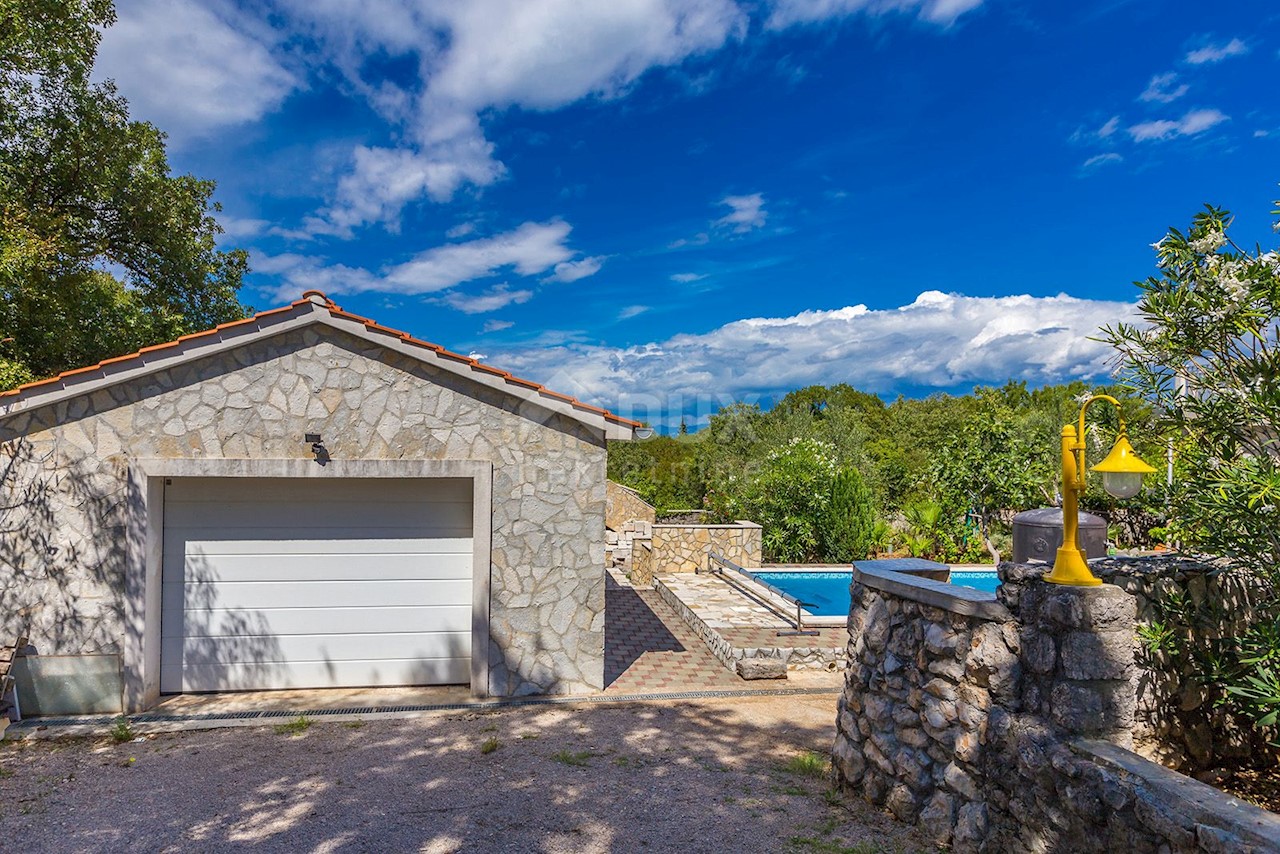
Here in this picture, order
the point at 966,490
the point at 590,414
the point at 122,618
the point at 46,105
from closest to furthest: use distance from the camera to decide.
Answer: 1. the point at 122,618
2. the point at 590,414
3. the point at 46,105
4. the point at 966,490

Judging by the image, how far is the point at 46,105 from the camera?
13719 millimetres

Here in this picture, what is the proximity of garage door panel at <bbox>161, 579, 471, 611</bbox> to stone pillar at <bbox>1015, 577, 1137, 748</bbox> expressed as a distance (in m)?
6.73

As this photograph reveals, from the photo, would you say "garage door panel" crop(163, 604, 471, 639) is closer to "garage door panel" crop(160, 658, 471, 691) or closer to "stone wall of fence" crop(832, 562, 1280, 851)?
"garage door panel" crop(160, 658, 471, 691)

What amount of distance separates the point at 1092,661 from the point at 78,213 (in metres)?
19.2

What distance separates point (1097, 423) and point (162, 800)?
319 inches

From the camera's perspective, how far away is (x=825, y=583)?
16.6 metres

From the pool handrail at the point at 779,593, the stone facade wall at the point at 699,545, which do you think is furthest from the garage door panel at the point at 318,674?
the stone facade wall at the point at 699,545

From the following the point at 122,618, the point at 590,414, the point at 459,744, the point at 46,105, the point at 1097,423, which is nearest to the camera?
the point at 1097,423

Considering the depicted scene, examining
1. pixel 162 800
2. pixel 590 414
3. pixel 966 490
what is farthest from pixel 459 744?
pixel 966 490

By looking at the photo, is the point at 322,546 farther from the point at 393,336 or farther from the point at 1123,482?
the point at 1123,482

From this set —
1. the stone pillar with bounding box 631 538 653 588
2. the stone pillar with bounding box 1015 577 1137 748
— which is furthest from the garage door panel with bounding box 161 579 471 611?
the stone pillar with bounding box 631 538 653 588

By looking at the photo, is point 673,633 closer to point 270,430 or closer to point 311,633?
point 311,633

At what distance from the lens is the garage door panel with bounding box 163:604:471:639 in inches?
330

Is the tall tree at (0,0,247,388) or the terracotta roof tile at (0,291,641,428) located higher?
the tall tree at (0,0,247,388)
